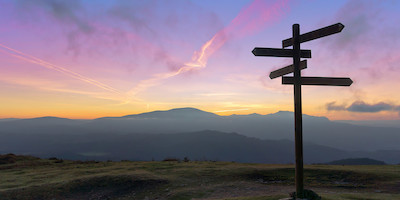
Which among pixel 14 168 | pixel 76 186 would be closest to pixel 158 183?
pixel 76 186

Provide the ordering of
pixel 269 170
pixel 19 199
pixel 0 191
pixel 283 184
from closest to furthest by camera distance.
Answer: pixel 19 199, pixel 0 191, pixel 283 184, pixel 269 170

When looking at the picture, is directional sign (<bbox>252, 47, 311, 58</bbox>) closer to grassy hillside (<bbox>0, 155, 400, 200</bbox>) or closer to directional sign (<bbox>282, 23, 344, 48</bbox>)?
directional sign (<bbox>282, 23, 344, 48</bbox>)

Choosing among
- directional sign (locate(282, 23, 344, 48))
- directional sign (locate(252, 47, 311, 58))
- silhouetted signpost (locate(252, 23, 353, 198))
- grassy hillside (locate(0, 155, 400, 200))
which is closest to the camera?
directional sign (locate(282, 23, 344, 48))

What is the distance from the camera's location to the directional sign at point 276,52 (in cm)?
965

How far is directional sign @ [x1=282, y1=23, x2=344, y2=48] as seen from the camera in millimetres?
8773

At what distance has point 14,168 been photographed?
27484 mm

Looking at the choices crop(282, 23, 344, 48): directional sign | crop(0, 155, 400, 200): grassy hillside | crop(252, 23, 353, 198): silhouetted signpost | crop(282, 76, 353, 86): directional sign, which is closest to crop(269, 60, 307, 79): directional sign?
crop(252, 23, 353, 198): silhouetted signpost

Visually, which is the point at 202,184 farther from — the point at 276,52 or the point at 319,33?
the point at 319,33

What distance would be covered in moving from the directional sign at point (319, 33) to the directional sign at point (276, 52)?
484 millimetres

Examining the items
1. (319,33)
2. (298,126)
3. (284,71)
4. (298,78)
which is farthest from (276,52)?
(298,126)

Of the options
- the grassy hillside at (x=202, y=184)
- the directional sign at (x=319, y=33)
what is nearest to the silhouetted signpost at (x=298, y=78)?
the directional sign at (x=319, y=33)

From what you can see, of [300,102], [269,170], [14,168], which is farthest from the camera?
[14,168]

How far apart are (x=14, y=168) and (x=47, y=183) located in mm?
13967

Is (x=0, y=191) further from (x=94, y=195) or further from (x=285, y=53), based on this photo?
(x=285, y=53)
